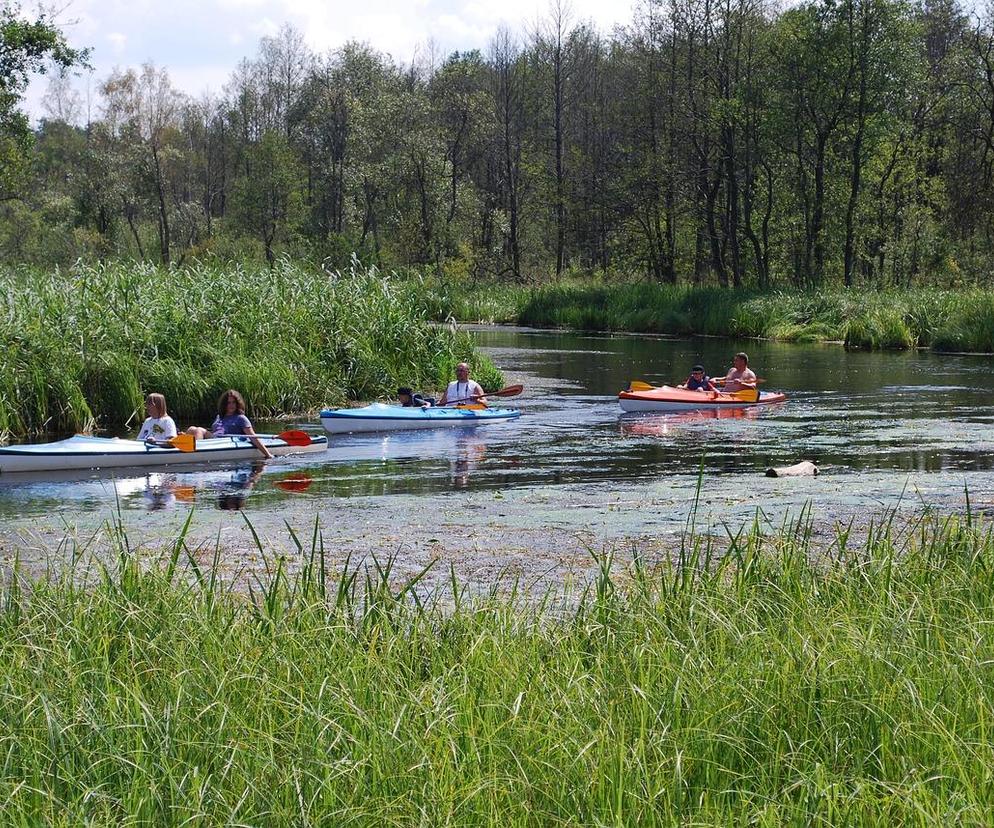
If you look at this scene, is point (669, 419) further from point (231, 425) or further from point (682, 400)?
point (231, 425)

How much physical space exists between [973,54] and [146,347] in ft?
110

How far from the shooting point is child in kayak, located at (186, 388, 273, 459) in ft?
44.4

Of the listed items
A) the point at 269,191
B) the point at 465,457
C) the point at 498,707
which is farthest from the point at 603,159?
the point at 498,707

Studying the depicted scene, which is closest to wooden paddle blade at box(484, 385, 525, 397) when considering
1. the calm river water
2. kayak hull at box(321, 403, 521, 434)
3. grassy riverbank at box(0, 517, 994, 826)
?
the calm river water

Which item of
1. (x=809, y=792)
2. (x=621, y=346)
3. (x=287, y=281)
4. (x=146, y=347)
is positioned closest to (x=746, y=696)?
(x=809, y=792)

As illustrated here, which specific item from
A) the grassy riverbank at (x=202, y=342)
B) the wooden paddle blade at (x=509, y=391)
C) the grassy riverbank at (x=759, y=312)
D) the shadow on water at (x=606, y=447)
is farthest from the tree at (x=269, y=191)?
the wooden paddle blade at (x=509, y=391)

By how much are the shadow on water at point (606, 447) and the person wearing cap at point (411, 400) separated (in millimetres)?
429

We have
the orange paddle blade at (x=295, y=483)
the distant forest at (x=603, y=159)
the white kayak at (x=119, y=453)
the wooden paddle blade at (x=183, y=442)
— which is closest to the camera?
the orange paddle blade at (x=295, y=483)

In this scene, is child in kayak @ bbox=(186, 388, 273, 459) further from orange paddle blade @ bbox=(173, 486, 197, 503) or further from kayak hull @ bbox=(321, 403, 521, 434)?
kayak hull @ bbox=(321, 403, 521, 434)

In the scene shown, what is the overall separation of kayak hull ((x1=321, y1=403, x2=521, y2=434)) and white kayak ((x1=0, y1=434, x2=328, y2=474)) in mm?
1604

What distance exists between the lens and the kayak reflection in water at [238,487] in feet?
35.8

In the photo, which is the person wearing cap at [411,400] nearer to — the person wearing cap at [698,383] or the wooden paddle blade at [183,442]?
the wooden paddle blade at [183,442]

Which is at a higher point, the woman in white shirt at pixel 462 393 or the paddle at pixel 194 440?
the woman in white shirt at pixel 462 393

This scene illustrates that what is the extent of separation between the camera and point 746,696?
13.8 ft
